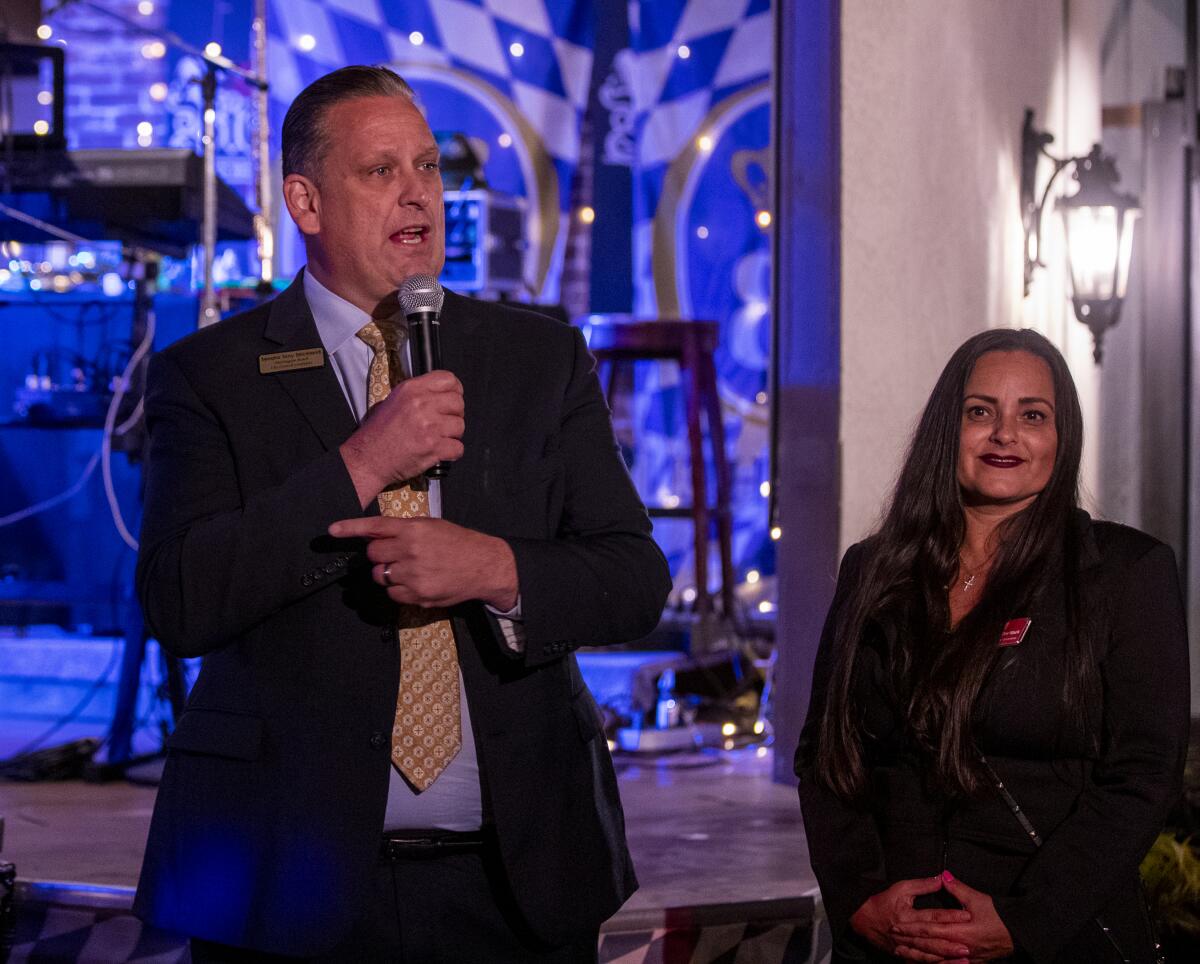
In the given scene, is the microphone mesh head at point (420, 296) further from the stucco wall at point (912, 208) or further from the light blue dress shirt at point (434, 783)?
the stucco wall at point (912, 208)

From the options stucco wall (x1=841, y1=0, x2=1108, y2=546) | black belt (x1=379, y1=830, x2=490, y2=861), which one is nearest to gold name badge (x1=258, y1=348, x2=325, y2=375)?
black belt (x1=379, y1=830, x2=490, y2=861)

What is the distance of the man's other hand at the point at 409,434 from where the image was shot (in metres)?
1.53

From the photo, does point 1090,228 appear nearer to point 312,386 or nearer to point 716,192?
point 716,192

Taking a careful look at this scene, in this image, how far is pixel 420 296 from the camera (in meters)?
1.67

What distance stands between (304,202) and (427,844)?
81cm

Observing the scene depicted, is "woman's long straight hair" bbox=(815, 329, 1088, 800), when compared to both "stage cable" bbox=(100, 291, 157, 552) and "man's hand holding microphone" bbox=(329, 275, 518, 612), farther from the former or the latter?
"stage cable" bbox=(100, 291, 157, 552)

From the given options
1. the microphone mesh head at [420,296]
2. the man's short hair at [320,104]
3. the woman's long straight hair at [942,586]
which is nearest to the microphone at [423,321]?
the microphone mesh head at [420,296]

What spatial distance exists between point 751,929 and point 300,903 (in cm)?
160

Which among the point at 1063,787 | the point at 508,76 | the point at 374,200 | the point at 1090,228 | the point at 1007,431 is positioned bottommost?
the point at 1063,787

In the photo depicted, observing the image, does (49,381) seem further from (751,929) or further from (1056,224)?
(1056,224)

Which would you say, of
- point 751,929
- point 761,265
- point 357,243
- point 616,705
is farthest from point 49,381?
point 357,243

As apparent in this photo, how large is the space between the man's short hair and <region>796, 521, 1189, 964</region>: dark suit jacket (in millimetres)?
1116

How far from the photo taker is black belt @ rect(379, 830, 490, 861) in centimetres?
168

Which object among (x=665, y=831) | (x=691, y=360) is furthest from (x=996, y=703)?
(x=691, y=360)
